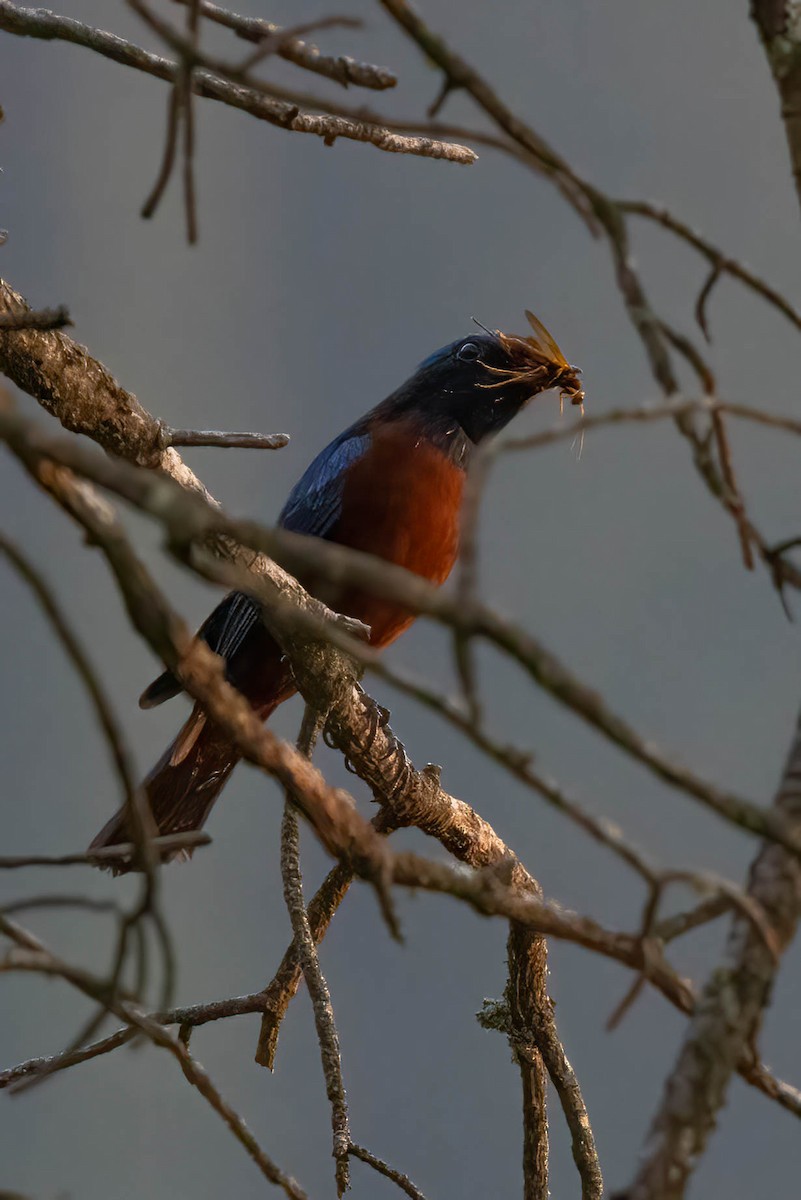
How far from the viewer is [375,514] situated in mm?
2436

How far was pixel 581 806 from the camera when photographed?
57 cm

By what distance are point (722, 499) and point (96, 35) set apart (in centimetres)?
93

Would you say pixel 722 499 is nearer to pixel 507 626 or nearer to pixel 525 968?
pixel 507 626

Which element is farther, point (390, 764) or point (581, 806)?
point (390, 764)

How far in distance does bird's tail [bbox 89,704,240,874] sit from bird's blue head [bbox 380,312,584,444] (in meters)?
0.80

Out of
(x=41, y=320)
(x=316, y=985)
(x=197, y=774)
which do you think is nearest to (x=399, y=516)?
(x=197, y=774)

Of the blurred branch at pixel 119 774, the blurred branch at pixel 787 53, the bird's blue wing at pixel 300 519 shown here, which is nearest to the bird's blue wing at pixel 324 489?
the bird's blue wing at pixel 300 519

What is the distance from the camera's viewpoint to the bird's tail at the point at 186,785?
235 centimetres

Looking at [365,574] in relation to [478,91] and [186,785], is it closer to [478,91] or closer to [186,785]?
[478,91]

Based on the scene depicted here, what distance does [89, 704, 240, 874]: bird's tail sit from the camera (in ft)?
7.70

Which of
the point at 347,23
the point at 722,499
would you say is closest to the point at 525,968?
the point at 722,499

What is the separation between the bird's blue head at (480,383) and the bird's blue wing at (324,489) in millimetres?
160

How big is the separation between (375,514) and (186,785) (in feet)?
2.01

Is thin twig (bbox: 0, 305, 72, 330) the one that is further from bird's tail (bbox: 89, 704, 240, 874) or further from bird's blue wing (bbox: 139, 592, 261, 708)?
bird's tail (bbox: 89, 704, 240, 874)
